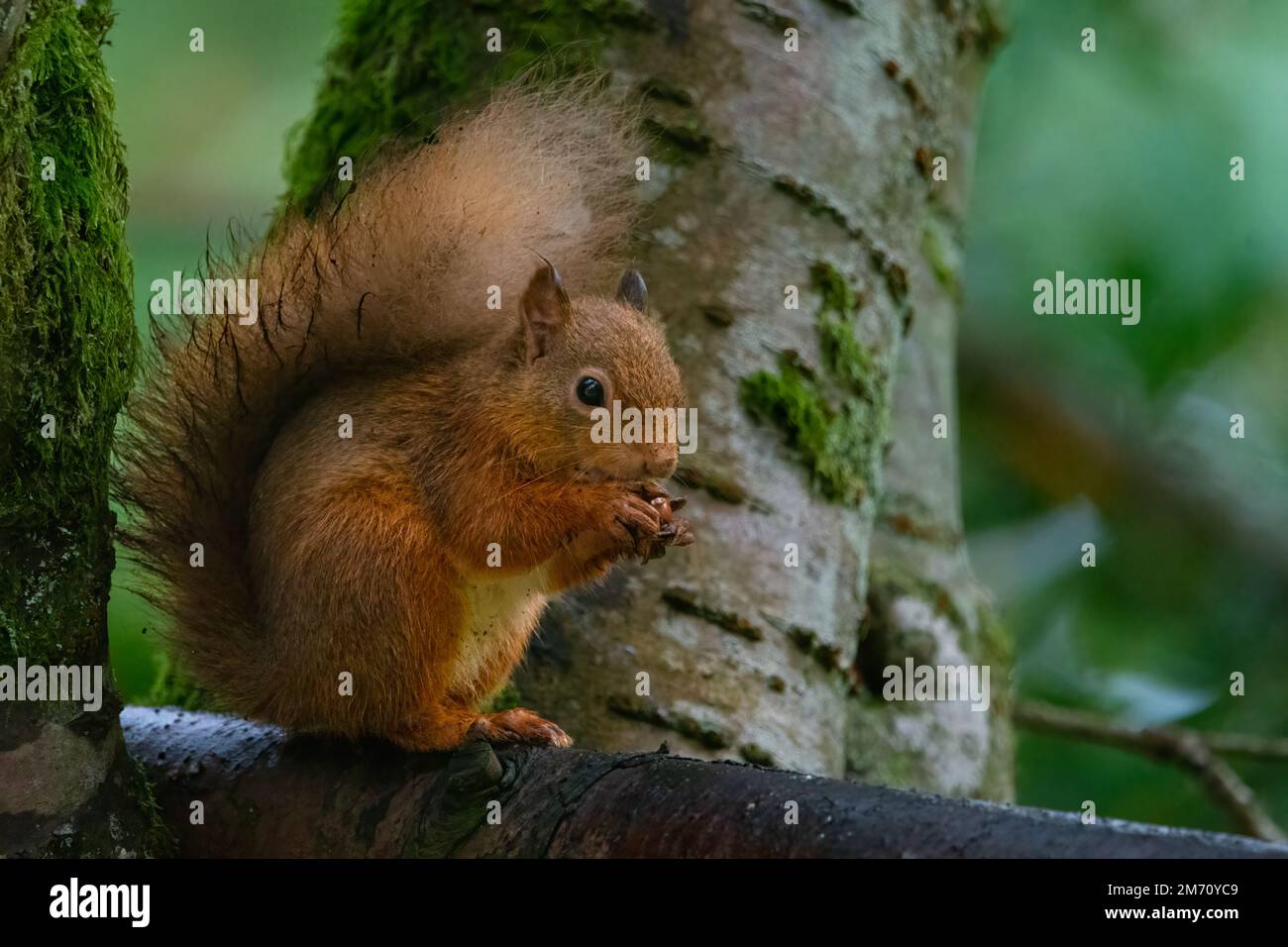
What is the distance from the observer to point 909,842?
1.22 m

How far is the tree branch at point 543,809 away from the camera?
119cm

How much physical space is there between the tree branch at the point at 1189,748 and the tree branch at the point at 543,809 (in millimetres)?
1745

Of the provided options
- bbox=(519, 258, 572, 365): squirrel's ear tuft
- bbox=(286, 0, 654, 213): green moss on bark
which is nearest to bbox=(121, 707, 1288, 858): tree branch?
bbox=(519, 258, 572, 365): squirrel's ear tuft

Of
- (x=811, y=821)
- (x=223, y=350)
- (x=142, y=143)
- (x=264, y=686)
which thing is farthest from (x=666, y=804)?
(x=142, y=143)

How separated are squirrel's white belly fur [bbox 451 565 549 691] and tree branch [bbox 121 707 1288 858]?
24cm

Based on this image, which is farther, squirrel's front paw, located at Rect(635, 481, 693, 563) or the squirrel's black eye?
the squirrel's black eye

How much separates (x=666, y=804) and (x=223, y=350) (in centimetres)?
103

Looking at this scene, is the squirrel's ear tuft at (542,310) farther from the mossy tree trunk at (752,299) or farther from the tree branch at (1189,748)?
the tree branch at (1189,748)

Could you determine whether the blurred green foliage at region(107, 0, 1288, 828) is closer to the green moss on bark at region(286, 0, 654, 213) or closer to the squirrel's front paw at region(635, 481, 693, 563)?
the green moss on bark at region(286, 0, 654, 213)

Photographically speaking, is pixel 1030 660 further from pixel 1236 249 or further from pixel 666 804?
pixel 666 804

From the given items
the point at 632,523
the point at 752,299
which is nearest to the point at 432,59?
the point at 752,299

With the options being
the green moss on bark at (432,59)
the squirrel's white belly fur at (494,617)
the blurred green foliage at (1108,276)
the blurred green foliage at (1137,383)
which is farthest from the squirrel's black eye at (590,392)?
the blurred green foliage at (1137,383)

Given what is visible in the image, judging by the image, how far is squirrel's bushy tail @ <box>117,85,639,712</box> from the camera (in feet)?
6.80
